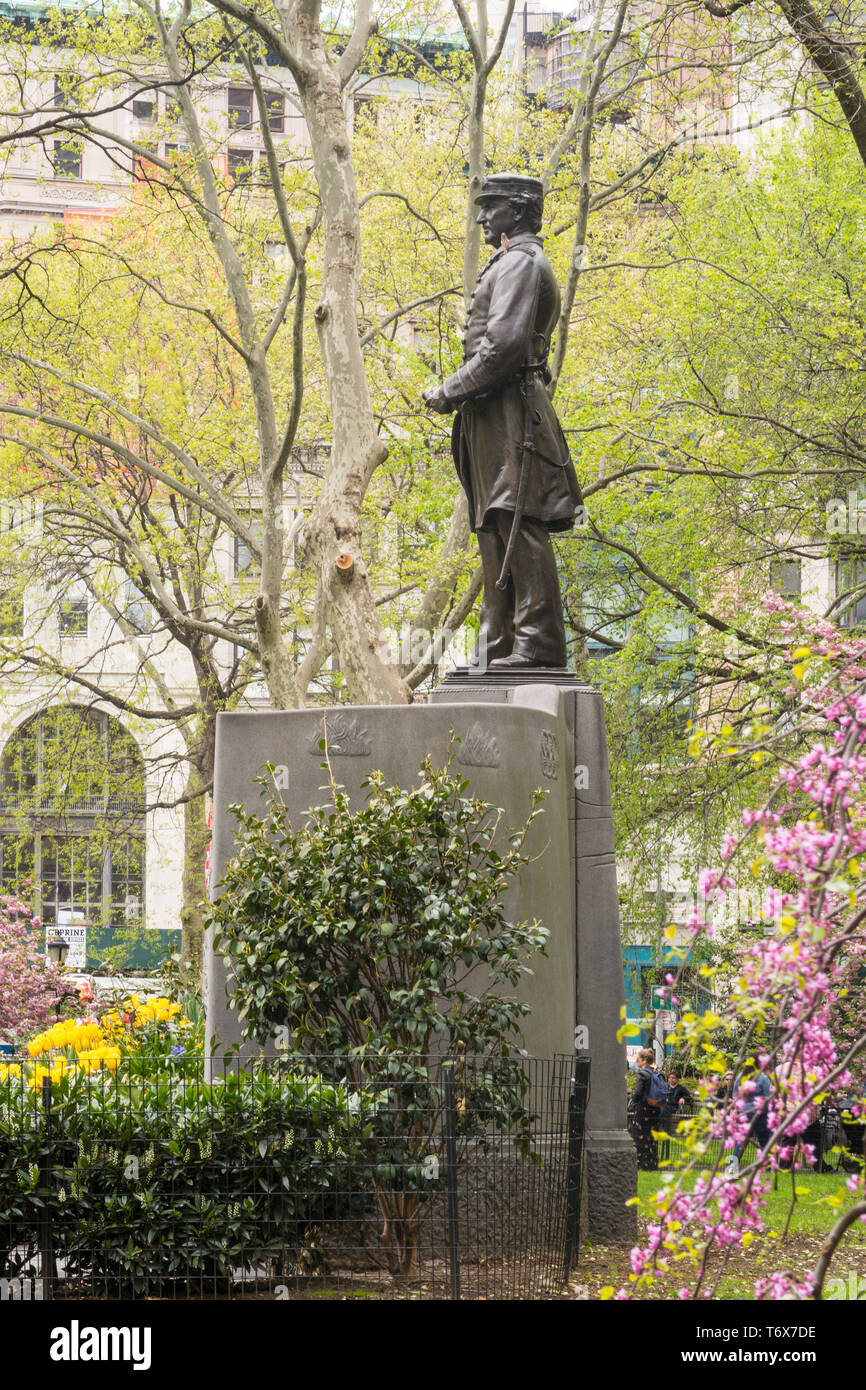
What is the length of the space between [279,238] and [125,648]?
63.7 feet

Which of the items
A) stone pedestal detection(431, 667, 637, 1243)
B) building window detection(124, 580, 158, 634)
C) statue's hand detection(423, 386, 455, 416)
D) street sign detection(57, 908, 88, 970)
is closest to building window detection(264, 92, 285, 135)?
building window detection(124, 580, 158, 634)

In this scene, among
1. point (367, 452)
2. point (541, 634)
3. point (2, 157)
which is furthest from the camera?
point (2, 157)

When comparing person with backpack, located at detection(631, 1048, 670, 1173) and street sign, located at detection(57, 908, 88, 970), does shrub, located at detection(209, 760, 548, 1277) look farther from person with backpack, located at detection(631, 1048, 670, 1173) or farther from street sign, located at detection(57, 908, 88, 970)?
street sign, located at detection(57, 908, 88, 970)

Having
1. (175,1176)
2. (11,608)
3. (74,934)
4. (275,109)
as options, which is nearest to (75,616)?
(74,934)

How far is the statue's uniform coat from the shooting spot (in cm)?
978

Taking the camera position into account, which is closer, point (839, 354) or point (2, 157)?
point (839, 354)

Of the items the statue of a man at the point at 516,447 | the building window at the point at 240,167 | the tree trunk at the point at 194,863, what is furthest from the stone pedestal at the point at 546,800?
the tree trunk at the point at 194,863

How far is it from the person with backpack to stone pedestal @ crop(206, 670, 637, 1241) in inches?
322

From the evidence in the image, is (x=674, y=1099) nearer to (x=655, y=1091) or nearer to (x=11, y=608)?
(x=655, y=1091)

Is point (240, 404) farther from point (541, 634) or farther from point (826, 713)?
point (826, 713)
